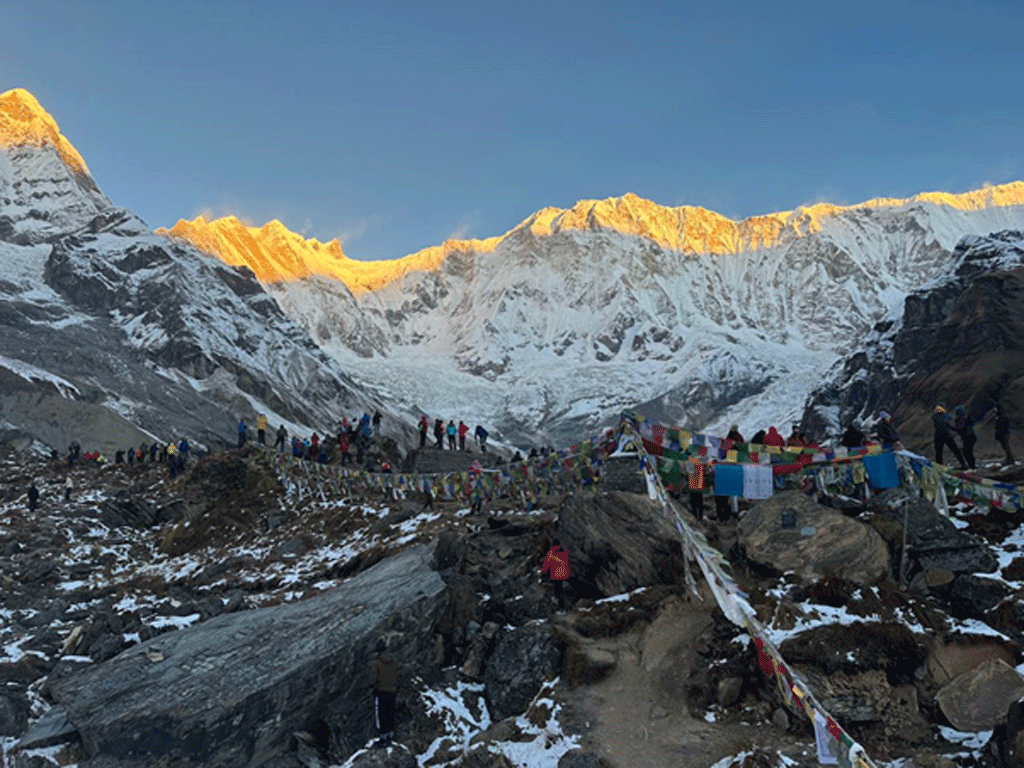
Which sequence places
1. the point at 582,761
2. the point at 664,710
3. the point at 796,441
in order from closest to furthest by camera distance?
the point at 582,761, the point at 664,710, the point at 796,441

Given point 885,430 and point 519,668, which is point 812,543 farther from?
point 885,430

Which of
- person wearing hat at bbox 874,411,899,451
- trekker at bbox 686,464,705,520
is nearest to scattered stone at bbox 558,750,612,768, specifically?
trekker at bbox 686,464,705,520

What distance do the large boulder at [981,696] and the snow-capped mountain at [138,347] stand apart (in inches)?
2967

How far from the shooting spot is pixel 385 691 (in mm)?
13188

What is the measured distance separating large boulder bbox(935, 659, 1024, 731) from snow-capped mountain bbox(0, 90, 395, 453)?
75.4 metres

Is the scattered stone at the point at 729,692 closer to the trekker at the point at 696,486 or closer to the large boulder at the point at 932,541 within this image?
the large boulder at the point at 932,541

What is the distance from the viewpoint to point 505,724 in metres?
12.8

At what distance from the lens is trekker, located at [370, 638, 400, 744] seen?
13.1m

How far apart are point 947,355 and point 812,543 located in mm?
90592

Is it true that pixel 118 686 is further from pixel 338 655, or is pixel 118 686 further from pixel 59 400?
pixel 59 400

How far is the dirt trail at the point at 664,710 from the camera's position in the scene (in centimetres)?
1108

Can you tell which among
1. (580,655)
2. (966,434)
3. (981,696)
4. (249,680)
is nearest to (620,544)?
(580,655)

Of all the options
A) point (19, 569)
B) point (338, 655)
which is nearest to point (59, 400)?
point (19, 569)

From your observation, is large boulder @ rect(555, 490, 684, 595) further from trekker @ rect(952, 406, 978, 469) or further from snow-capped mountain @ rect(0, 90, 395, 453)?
snow-capped mountain @ rect(0, 90, 395, 453)
